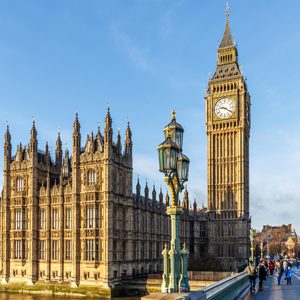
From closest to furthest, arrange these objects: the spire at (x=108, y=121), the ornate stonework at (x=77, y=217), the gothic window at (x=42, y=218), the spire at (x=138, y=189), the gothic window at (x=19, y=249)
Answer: the ornate stonework at (x=77, y=217) < the spire at (x=108, y=121) < the gothic window at (x=42, y=218) < the gothic window at (x=19, y=249) < the spire at (x=138, y=189)

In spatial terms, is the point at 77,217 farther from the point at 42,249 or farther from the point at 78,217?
the point at 42,249

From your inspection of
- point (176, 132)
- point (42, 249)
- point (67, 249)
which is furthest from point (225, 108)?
point (176, 132)

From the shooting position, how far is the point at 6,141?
2837 inches

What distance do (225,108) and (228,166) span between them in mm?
13589

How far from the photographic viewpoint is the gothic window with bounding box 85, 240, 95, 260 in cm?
6178

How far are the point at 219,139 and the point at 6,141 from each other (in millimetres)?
51038

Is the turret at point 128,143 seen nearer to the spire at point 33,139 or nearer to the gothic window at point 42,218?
the spire at point 33,139

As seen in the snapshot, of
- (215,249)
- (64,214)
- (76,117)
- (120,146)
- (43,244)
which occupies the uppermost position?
(76,117)

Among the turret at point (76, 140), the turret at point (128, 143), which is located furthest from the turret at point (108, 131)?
the turret at point (128, 143)

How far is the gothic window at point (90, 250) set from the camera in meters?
61.8

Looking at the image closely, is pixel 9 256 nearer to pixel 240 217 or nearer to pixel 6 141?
pixel 6 141

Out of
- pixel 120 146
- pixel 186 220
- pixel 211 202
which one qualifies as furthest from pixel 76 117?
pixel 211 202

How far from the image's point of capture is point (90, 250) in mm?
62031

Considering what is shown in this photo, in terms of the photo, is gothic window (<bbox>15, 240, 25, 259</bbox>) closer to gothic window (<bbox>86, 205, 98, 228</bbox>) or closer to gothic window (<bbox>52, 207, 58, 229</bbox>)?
gothic window (<bbox>52, 207, 58, 229</bbox>)
